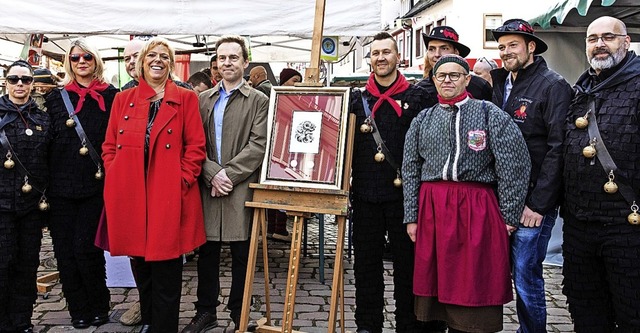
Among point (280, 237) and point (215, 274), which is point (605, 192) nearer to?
point (215, 274)

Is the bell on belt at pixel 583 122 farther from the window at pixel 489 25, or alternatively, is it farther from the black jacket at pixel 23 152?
the window at pixel 489 25

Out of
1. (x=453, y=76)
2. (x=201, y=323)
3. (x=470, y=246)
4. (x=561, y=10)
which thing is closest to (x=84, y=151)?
(x=201, y=323)

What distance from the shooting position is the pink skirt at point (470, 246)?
3357 millimetres

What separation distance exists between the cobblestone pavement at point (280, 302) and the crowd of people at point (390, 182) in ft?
0.99

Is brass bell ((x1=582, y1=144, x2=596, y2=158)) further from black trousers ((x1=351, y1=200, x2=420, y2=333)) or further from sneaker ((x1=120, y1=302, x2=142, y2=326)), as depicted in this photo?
sneaker ((x1=120, y1=302, x2=142, y2=326))

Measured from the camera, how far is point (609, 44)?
3191 millimetres

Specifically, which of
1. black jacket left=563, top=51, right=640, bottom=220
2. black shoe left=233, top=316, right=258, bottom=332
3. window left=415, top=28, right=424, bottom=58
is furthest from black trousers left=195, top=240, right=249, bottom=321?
window left=415, top=28, right=424, bottom=58

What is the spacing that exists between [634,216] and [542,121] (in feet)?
2.51

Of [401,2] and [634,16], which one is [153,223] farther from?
[401,2]

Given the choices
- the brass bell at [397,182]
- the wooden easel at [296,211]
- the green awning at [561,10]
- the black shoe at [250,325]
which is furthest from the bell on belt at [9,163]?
the green awning at [561,10]

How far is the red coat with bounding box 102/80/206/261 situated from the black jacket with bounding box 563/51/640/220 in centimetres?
215

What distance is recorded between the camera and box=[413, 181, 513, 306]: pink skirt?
3.36 m

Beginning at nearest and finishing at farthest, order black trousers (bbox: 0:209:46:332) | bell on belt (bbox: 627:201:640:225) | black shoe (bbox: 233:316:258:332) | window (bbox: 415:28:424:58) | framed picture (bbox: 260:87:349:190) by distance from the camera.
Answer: bell on belt (bbox: 627:201:640:225) < framed picture (bbox: 260:87:349:190) < black trousers (bbox: 0:209:46:332) < black shoe (bbox: 233:316:258:332) < window (bbox: 415:28:424:58)

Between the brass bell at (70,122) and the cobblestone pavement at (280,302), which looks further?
the cobblestone pavement at (280,302)
